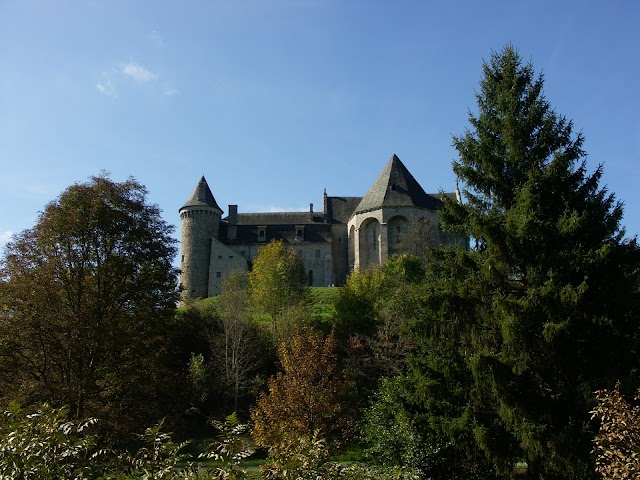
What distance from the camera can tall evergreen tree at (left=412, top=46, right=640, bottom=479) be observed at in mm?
13898

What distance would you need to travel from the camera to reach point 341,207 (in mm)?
73062

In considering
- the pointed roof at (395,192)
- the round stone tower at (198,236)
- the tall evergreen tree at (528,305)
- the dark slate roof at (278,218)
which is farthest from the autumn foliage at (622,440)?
the dark slate roof at (278,218)

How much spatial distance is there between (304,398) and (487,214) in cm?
1030

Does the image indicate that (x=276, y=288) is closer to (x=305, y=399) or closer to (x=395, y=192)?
(x=305, y=399)

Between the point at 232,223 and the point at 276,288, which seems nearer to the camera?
the point at 276,288

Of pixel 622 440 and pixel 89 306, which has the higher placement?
pixel 89 306

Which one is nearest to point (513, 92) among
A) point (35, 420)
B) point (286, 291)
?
point (35, 420)

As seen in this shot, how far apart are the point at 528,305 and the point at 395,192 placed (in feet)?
166

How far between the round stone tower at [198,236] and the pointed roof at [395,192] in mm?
16571

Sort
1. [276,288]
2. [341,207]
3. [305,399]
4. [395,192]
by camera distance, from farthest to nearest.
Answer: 1. [341,207]
2. [395,192]
3. [276,288]
4. [305,399]

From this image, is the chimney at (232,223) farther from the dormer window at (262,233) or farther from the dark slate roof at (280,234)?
the dormer window at (262,233)

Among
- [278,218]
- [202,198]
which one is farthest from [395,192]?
[202,198]

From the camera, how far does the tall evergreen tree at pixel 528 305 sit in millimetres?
Result: 13898

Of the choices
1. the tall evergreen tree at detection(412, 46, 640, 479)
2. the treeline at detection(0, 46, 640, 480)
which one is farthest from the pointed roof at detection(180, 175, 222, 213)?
the tall evergreen tree at detection(412, 46, 640, 479)
